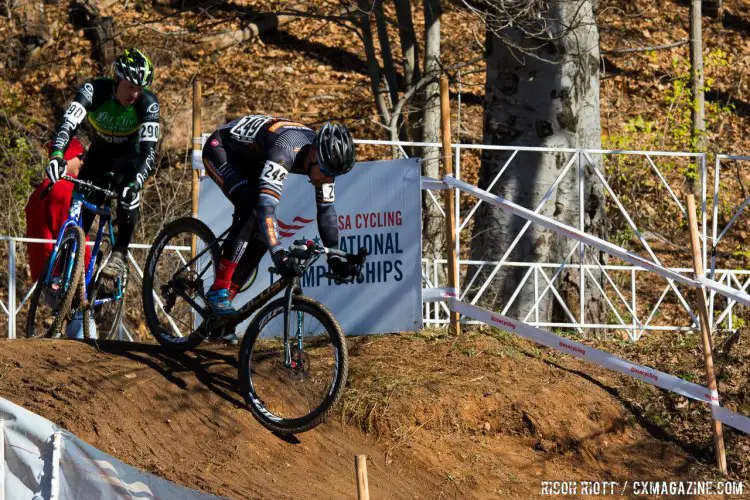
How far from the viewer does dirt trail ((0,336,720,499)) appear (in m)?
6.52

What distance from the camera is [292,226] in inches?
350

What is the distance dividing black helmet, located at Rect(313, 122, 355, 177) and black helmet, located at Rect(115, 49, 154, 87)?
182 cm

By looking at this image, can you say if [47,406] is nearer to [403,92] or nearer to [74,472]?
[74,472]

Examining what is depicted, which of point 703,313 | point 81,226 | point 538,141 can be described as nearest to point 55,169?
point 81,226

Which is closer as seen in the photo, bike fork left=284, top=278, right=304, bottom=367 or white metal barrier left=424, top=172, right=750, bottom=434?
bike fork left=284, top=278, right=304, bottom=367

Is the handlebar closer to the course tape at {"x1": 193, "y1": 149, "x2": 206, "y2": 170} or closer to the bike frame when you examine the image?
the bike frame

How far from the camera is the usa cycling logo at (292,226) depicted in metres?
8.87

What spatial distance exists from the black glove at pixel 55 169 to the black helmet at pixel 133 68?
2.67 feet

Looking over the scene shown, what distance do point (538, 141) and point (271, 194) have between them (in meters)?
5.10

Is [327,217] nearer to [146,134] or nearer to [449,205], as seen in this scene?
[146,134]

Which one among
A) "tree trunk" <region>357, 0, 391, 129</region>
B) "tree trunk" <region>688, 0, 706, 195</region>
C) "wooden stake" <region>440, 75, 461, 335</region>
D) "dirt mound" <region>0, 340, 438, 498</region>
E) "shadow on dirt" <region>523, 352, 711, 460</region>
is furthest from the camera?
"tree trunk" <region>688, 0, 706, 195</region>

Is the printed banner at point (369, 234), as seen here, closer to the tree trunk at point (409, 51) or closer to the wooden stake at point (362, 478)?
the wooden stake at point (362, 478)

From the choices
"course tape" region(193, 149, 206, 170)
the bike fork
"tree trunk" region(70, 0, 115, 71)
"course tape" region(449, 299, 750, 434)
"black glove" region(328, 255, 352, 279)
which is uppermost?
"tree trunk" region(70, 0, 115, 71)

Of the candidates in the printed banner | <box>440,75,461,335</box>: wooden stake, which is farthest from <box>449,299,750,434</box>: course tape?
the printed banner
